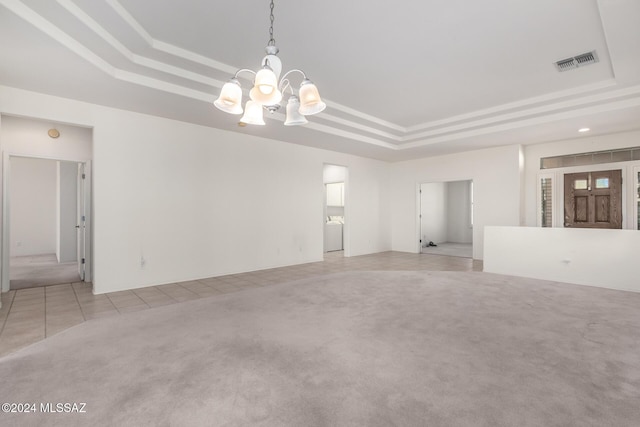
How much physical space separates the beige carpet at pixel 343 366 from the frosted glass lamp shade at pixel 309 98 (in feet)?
6.85

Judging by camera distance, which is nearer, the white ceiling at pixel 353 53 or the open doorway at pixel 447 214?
the white ceiling at pixel 353 53

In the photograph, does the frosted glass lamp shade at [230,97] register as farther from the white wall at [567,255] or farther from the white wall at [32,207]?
the white wall at [32,207]

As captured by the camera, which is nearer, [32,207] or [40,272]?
[40,272]

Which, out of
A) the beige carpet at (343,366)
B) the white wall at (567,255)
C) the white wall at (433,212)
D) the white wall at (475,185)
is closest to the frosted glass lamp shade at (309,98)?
the beige carpet at (343,366)

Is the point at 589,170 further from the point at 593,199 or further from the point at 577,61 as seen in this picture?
the point at 577,61

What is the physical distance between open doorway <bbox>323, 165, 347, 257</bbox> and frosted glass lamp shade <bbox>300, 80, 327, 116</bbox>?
18.2 feet

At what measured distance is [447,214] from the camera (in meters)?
11.4

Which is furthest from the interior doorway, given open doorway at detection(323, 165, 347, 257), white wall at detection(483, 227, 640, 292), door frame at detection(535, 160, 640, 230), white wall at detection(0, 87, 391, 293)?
door frame at detection(535, 160, 640, 230)

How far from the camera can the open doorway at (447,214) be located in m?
10.4

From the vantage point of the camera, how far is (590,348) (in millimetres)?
2545

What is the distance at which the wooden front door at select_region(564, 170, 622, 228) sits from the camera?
241 inches

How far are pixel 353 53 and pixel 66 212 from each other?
7835 mm

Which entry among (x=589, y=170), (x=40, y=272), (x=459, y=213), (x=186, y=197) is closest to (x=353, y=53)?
(x=186, y=197)

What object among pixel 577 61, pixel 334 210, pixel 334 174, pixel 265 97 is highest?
pixel 577 61
